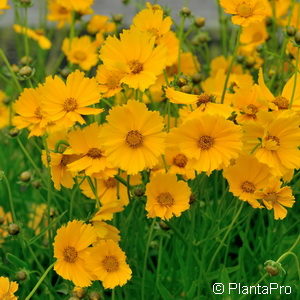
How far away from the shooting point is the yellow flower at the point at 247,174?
0.96 metres

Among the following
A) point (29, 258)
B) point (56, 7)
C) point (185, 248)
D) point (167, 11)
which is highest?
point (167, 11)

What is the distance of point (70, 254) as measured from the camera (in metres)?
0.98

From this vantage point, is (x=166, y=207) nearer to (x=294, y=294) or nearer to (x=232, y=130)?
(x=232, y=130)

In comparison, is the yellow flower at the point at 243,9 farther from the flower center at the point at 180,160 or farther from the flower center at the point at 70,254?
the flower center at the point at 70,254

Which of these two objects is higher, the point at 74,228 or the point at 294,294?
the point at 74,228

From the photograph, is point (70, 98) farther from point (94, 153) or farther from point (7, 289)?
point (7, 289)

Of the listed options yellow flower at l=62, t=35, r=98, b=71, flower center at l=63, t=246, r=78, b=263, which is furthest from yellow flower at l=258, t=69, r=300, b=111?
yellow flower at l=62, t=35, r=98, b=71

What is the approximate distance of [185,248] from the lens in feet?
3.97

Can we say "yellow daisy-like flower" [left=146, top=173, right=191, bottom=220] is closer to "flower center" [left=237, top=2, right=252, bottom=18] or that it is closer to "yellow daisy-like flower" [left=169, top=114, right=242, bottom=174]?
"yellow daisy-like flower" [left=169, top=114, right=242, bottom=174]

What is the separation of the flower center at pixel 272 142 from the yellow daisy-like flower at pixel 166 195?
5.4 inches

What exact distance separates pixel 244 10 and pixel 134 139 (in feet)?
0.93

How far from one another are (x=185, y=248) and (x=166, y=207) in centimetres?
26

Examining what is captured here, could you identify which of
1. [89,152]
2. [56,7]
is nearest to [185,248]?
[89,152]

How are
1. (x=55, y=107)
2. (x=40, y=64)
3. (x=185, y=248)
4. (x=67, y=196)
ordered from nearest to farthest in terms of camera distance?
1. (x=55, y=107)
2. (x=185, y=248)
3. (x=67, y=196)
4. (x=40, y=64)
